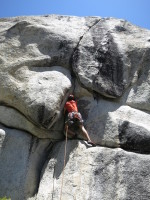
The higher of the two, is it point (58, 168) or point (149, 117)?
point (149, 117)

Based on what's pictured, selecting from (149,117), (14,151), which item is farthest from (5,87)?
(149,117)

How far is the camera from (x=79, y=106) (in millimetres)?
11000

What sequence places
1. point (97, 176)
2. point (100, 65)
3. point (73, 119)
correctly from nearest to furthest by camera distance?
point (97, 176)
point (73, 119)
point (100, 65)

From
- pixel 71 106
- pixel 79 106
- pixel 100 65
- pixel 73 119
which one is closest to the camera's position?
pixel 73 119

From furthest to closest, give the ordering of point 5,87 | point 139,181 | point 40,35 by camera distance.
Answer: point 40,35 → point 5,87 → point 139,181

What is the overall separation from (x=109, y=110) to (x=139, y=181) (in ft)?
8.75

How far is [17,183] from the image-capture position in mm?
9453

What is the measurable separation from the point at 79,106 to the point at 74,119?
34.0 inches

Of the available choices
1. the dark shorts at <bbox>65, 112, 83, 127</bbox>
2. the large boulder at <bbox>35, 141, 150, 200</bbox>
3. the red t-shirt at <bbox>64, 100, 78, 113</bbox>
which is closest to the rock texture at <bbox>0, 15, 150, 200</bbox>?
the large boulder at <bbox>35, 141, 150, 200</bbox>

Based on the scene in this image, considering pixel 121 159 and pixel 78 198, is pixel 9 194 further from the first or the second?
pixel 121 159

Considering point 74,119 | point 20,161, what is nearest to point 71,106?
point 74,119

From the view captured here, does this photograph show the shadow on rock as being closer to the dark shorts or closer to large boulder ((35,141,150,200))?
large boulder ((35,141,150,200))

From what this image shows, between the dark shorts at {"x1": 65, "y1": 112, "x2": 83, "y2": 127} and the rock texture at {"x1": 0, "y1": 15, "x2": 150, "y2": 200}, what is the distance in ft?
1.20

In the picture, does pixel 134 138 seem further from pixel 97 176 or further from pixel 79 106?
pixel 79 106
